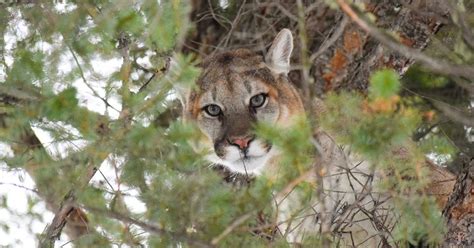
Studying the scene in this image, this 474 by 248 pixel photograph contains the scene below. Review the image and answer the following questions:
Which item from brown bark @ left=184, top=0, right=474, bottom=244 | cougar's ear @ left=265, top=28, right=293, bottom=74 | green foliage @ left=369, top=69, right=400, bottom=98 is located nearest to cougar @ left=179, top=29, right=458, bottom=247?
cougar's ear @ left=265, top=28, right=293, bottom=74

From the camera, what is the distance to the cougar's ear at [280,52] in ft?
20.6

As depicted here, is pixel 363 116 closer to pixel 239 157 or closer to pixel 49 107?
pixel 49 107

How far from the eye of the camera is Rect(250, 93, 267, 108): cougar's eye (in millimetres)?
6270

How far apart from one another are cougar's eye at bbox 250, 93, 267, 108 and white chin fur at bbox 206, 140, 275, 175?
467 mm

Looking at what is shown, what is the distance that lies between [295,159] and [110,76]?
4.53 feet

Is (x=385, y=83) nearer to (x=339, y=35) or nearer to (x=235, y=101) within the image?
(x=339, y=35)

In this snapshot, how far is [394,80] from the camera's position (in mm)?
3539

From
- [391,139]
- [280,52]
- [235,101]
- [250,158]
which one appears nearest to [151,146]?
[391,139]

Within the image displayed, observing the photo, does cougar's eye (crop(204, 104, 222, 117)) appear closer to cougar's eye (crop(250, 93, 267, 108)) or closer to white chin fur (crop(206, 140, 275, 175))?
cougar's eye (crop(250, 93, 267, 108))

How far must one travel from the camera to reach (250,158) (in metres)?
5.87

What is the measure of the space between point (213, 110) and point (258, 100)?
31cm

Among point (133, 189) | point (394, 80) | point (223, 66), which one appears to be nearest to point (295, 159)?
point (394, 80)

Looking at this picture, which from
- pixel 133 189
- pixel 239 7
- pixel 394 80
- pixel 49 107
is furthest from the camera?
pixel 239 7

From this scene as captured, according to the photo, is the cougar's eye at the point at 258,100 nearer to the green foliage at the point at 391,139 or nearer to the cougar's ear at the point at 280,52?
the cougar's ear at the point at 280,52
